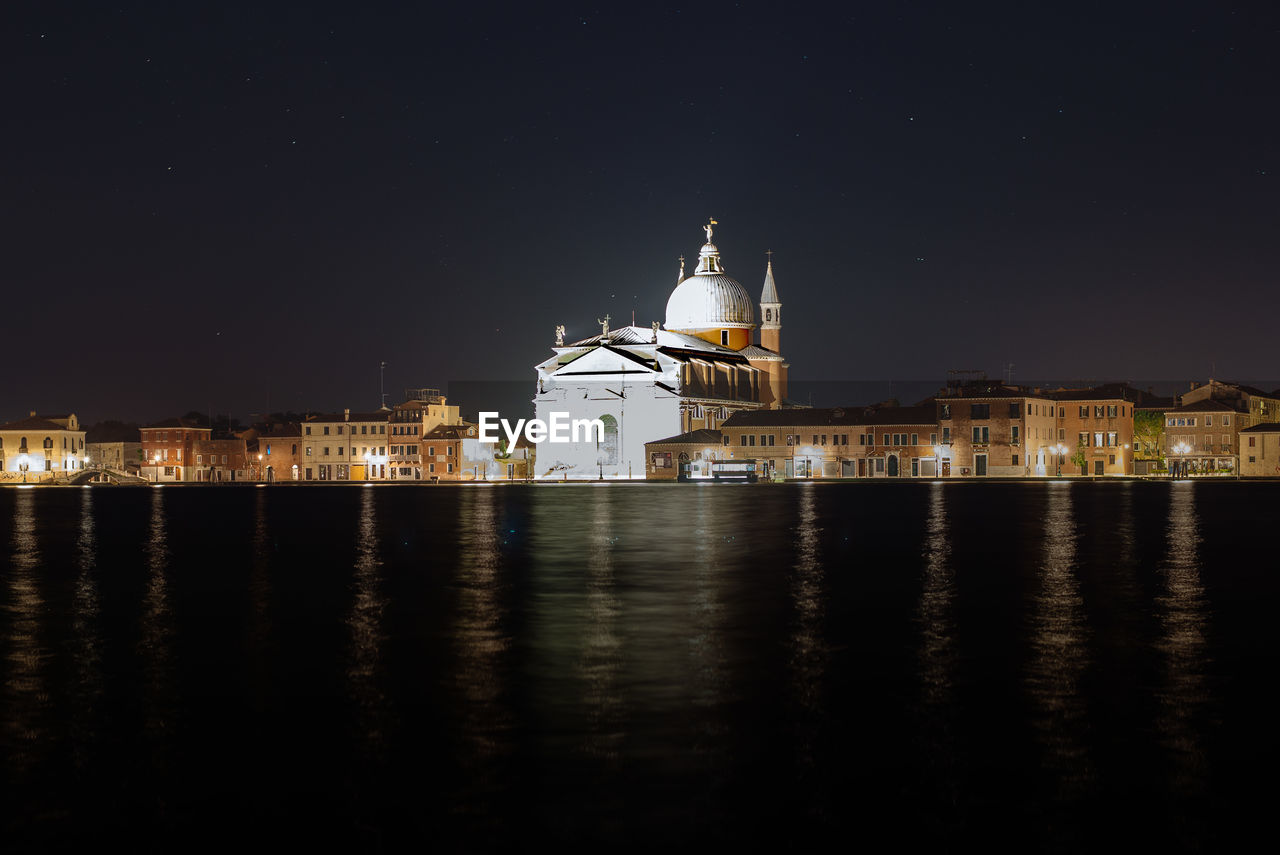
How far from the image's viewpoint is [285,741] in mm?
9773

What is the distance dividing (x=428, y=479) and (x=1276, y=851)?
105573mm

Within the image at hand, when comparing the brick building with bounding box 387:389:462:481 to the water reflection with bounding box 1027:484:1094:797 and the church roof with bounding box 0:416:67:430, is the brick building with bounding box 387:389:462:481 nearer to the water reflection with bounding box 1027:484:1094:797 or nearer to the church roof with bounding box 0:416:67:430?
the church roof with bounding box 0:416:67:430

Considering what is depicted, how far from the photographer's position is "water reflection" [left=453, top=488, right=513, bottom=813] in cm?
902

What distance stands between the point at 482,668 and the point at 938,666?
14.0 feet

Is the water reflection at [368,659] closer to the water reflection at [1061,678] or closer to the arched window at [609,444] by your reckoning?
the water reflection at [1061,678]

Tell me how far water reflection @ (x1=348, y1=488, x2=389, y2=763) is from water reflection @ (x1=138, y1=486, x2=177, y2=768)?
4.58ft

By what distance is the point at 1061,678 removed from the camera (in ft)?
39.9

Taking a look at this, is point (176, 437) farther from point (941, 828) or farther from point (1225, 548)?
point (941, 828)

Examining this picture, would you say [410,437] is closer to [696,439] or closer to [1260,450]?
[696,439]

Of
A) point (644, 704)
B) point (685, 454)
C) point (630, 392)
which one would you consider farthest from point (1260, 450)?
point (644, 704)

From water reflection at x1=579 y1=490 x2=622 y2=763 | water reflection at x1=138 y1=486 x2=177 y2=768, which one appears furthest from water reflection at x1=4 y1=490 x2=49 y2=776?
water reflection at x1=579 y1=490 x2=622 y2=763

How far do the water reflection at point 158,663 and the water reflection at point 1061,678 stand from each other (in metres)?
5.96

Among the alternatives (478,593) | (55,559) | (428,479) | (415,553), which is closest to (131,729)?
(478,593)

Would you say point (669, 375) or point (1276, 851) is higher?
point (669, 375)
